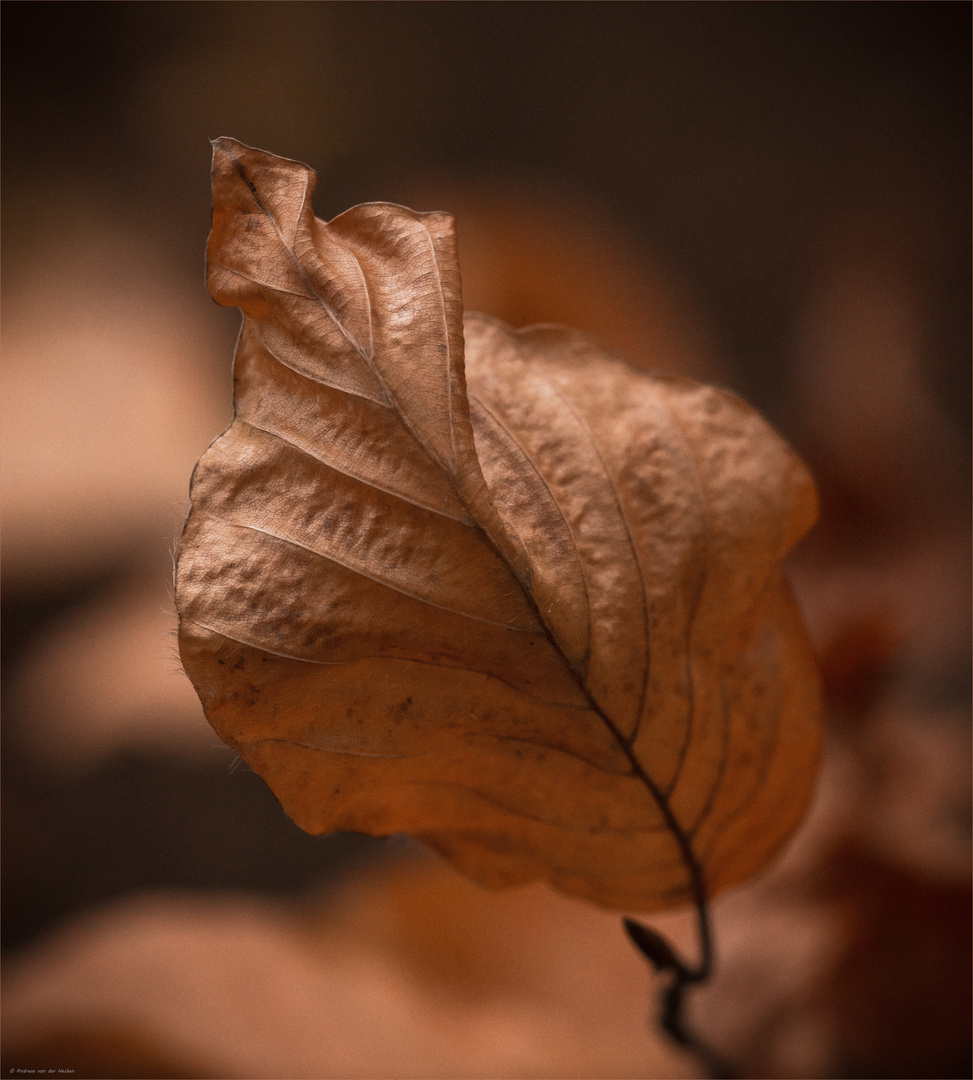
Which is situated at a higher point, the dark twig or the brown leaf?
the brown leaf

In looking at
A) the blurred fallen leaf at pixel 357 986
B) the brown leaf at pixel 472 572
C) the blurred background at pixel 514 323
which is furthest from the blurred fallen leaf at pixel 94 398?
the brown leaf at pixel 472 572

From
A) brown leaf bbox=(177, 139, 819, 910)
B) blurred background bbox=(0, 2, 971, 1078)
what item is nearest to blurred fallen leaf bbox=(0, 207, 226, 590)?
blurred background bbox=(0, 2, 971, 1078)

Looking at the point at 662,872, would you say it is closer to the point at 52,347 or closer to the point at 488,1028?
the point at 488,1028

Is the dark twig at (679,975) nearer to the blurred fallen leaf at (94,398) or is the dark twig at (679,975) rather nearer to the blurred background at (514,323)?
the blurred background at (514,323)

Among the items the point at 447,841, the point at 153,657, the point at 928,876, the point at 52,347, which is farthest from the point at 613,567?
the point at 52,347

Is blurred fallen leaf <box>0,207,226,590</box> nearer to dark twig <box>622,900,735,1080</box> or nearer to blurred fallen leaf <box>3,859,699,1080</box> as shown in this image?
blurred fallen leaf <box>3,859,699,1080</box>

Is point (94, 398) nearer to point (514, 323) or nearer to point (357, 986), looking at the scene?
point (514, 323)

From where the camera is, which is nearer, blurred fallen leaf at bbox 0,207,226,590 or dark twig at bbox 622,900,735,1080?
dark twig at bbox 622,900,735,1080
